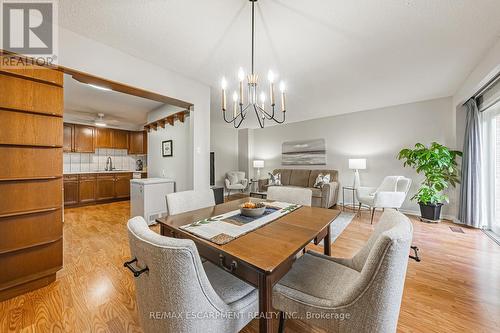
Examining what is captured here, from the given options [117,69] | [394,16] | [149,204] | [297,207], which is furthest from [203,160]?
[394,16]

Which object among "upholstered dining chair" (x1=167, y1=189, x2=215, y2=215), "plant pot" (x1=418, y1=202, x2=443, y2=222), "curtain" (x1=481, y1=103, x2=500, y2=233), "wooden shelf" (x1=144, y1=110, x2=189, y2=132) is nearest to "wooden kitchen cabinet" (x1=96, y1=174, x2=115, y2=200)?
"wooden shelf" (x1=144, y1=110, x2=189, y2=132)

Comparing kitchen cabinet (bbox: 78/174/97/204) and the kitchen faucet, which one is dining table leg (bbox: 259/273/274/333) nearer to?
kitchen cabinet (bbox: 78/174/97/204)

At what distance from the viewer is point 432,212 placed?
353 cm

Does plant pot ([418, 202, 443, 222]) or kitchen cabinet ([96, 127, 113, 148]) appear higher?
kitchen cabinet ([96, 127, 113, 148])

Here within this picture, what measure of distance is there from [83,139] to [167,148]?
2714 mm

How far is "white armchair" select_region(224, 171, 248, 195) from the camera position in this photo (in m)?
6.14

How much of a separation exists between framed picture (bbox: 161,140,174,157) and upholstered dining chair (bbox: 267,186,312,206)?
2474 mm

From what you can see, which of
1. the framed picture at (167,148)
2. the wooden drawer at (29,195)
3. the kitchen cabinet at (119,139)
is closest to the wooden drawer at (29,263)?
Answer: the wooden drawer at (29,195)

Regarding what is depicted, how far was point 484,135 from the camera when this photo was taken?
3.08 m

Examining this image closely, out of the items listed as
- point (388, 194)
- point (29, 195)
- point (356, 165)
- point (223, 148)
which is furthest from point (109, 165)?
point (388, 194)

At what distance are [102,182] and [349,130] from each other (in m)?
6.41

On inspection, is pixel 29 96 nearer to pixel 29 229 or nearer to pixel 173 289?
pixel 29 229

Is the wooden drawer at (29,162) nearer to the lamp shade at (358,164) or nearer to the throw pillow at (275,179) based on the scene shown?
the throw pillow at (275,179)

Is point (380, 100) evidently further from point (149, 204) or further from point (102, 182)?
point (102, 182)
